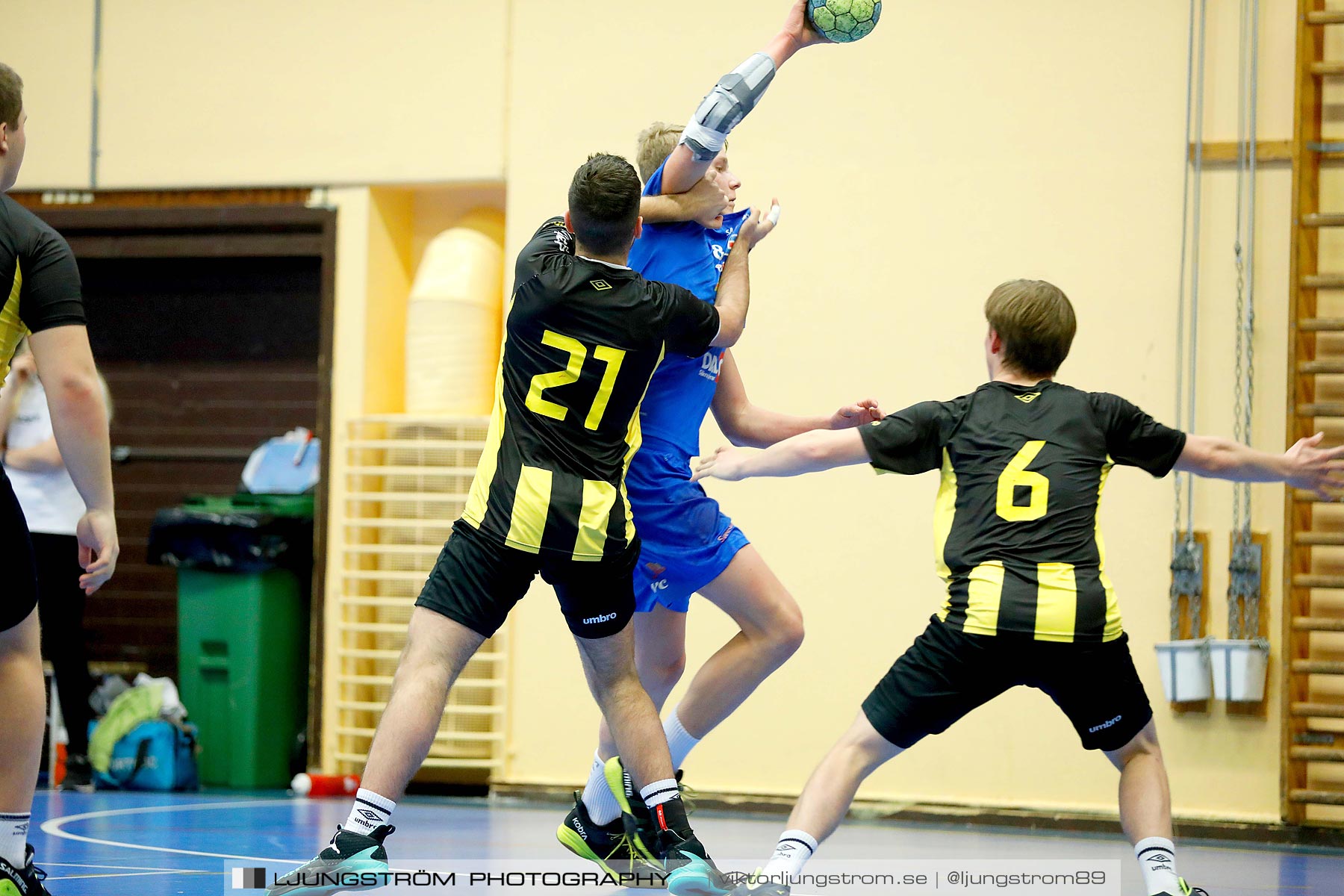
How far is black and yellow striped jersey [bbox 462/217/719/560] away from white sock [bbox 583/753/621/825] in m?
0.85

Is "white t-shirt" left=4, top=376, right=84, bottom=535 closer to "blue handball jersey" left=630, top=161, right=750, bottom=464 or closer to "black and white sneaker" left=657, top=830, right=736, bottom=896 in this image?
"blue handball jersey" left=630, top=161, right=750, bottom=464

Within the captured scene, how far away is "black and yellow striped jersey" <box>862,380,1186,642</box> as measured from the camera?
3096 millimetres

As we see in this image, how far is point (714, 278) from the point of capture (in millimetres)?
3840

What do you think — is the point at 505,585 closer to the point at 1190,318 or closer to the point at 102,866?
the point at 102,866

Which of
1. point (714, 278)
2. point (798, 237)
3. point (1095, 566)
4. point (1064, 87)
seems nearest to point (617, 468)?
point (714, 278)

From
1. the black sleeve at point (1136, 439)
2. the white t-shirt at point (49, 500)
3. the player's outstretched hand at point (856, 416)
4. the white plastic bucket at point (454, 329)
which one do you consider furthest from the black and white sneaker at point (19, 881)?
the white plastic bucket at point (454, 329)

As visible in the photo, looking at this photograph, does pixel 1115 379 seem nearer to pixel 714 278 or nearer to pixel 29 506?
pixel 714 278

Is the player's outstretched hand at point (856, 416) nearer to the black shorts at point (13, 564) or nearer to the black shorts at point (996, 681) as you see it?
the black shorts at point (996, 681)

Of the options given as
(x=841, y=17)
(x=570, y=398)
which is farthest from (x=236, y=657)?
(x=841, y=17)

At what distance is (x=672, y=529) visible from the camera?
3.68 metres

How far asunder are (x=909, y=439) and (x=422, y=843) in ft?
8.10

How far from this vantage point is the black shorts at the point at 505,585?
10.3ft

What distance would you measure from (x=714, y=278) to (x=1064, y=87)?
10.1 ft

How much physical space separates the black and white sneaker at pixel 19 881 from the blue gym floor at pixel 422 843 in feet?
1.86
